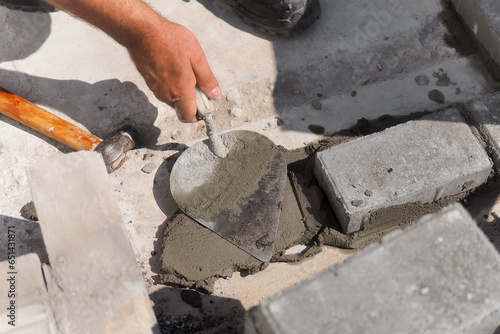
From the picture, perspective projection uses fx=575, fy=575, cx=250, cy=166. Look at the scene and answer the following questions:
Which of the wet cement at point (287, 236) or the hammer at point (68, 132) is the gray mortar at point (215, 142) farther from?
the hammer at point (68, 132)

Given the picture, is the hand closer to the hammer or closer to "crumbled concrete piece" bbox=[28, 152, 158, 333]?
"crumbled concrete piece" bbox=[28, 152, 158, 333]

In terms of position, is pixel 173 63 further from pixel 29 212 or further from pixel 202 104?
pixel 29 212

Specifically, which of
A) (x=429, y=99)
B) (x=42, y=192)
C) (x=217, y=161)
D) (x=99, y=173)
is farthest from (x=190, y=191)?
(x=429, y=99)

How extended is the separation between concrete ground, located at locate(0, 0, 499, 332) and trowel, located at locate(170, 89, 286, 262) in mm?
262

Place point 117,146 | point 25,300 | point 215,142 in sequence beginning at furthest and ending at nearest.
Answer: point 117,146 → point 215,142 → point 25,300

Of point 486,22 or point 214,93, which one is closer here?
point 214,93

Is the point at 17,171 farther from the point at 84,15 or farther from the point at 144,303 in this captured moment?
the point at 144,303

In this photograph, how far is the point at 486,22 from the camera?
450cm

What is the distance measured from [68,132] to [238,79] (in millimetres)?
1396

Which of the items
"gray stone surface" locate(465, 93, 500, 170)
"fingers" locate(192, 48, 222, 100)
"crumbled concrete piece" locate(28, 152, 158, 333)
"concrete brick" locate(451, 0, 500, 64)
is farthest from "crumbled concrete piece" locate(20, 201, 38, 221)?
"concrete brick" locate(451, 0, 500, 64)

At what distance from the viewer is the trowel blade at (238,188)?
3941mm

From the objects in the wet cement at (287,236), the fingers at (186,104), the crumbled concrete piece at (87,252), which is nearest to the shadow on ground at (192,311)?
the wet cement at (287,236)

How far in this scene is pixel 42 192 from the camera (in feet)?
11.2

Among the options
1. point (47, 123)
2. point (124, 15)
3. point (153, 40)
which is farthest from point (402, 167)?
point (47, 123)
